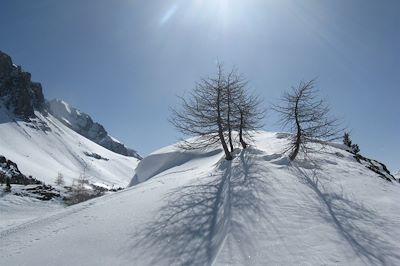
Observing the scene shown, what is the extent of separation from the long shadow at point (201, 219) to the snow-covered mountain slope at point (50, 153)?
101409mm

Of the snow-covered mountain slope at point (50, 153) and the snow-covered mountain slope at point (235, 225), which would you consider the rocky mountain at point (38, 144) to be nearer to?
the snow-covered mountain slope at point (50, 153)

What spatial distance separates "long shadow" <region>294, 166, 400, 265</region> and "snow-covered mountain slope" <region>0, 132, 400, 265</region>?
0.03m

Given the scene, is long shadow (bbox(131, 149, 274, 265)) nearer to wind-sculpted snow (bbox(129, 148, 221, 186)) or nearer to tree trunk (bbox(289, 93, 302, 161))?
tree trunk (bbox(289, 93, 302, 161))

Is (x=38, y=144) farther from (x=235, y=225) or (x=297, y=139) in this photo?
(x=235, y=225)

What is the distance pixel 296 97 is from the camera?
65.0 feet

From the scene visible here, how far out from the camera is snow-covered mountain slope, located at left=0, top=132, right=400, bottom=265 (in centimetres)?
791

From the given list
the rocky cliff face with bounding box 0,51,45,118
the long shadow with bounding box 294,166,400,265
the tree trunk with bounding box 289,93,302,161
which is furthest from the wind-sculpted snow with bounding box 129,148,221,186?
the rocky cliff face with bounding box 0,51,45,118

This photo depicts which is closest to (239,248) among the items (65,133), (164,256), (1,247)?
(164,256)

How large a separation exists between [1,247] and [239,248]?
297 inches

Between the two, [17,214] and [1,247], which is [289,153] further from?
→ [17,214]

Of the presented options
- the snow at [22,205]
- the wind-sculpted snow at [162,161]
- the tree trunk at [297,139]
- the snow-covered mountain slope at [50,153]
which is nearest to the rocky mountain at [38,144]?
the snow-covered mountain slope at [50,153]

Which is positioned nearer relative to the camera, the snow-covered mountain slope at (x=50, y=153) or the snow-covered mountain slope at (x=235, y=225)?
the snow-covered mountain slope at (x=235, y=225)

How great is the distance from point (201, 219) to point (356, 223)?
14.3 feet

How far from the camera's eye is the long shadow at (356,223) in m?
7.65
